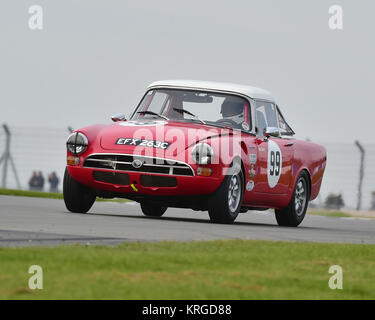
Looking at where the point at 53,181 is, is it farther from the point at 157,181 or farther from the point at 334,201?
the point at 157,181

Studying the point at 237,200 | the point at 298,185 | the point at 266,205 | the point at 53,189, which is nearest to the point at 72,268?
the point at 237,200

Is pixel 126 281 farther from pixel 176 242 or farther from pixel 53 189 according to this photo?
pixel 53 189

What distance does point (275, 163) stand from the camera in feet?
44.1

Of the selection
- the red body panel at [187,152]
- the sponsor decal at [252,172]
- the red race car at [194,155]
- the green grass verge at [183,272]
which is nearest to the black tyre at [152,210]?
the red race car at [194,155]

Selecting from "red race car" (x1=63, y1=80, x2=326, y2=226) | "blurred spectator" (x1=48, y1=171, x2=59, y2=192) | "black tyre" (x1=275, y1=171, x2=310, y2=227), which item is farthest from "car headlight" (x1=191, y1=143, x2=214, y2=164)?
"blurred spectator" (x1=48, y1=171, x2=59, y2=192)

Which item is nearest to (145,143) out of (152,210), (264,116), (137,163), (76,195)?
(137,163)

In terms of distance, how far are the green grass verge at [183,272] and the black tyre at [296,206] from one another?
544cm

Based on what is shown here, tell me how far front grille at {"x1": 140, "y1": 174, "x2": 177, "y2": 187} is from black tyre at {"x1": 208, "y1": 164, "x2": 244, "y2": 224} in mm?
534

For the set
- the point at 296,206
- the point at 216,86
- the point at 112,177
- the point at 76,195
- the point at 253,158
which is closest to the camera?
the point at 112,177

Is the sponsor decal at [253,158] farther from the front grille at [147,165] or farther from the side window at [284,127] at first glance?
the side window at [284,127]

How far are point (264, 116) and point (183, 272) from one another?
293 inches

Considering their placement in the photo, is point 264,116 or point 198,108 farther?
point 264,116

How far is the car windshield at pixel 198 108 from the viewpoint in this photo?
1309 centimetres

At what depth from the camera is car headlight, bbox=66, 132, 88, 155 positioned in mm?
12039
